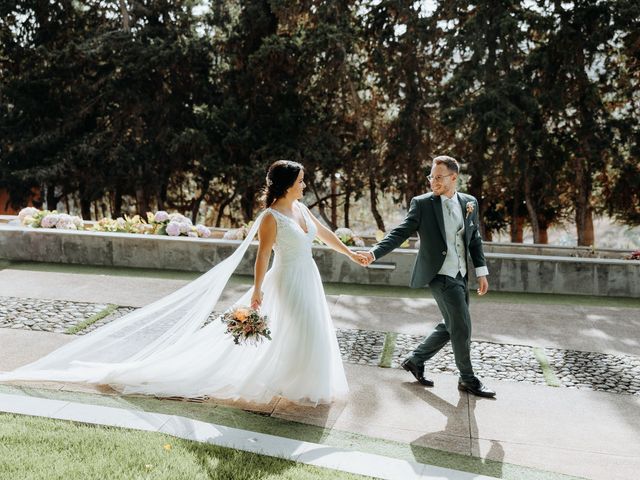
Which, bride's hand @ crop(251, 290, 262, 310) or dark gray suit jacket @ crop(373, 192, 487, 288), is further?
dark gray suit jacket @ crop(373, 192, 487, 288)

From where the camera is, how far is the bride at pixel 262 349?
4.77 m

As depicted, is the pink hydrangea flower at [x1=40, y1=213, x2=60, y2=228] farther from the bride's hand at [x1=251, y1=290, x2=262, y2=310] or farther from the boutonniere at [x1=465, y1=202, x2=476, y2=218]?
the boutonniere at [x1=465, y1=202, x2=476, y2=218]

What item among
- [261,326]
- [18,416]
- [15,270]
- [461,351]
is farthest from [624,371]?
[15,270]

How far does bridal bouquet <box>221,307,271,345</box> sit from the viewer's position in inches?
178

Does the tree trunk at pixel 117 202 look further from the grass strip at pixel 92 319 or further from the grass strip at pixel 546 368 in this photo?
the grass strip at pixel 546 368

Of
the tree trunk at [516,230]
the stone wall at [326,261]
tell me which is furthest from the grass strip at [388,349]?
the tree trunk at [516,230]

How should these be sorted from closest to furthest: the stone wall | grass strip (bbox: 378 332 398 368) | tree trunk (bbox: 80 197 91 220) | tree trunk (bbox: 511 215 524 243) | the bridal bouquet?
the bridal bouquet → grass strip (bbox: 378 332 398 368) → the stone wall → tree trunk (bbox: 511 215 524 243) → tree trunk (bbox: 80 197 91 220)

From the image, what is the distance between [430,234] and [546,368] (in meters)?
1.91

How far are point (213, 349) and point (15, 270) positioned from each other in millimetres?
6103

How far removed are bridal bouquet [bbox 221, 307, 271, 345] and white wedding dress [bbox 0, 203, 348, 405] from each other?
1.10 feet

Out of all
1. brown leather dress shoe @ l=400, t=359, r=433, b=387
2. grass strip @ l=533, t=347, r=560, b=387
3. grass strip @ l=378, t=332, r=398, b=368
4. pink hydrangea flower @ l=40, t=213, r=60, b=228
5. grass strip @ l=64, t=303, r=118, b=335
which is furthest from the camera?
pink hydrangea flower @ l=40, t=213, r=60, b=228

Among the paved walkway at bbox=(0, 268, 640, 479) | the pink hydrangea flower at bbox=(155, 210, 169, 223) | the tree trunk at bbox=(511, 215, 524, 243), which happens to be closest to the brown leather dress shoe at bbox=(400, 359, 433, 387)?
the paved walkway at bbox=(0, 268, 640, 479)

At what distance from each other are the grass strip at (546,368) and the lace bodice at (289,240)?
244cm

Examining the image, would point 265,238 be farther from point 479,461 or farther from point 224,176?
point 224,176
